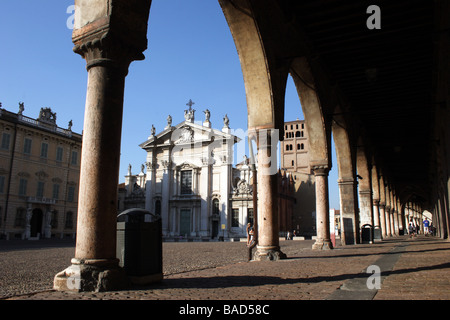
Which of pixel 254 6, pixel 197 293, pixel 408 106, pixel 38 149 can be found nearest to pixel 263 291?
pixel 197 293

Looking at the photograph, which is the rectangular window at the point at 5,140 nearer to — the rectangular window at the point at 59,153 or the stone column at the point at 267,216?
the rectangular window at the point at 59,153

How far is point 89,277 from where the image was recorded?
4.28 meters

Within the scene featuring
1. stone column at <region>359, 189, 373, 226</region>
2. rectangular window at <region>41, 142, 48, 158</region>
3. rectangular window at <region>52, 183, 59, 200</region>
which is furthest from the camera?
rectangular window at <region>52, 183, 59, 200</region>

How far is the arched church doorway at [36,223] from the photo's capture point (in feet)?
120

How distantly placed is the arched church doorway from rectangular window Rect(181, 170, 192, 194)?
17.5 metres

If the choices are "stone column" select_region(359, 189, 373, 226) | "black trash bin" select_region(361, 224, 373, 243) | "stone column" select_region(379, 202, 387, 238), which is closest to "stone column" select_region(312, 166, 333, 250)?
"black trash bin" select_region(361, 224, 373, 243)

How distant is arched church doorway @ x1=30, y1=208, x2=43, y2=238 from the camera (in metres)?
36.5

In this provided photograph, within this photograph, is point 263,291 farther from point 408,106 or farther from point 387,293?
point 408,106

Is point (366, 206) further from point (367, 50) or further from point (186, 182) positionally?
point (186, 182)

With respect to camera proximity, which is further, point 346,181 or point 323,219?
point 346,181

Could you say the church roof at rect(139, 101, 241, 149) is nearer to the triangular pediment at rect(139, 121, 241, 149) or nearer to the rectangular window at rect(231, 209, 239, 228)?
the triangular pediment at rect(139, 121, 241, 149)

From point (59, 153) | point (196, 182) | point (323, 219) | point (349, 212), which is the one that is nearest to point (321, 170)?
point (323, 219)

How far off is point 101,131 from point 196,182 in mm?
43433

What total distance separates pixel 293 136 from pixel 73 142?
46109 millimetres
